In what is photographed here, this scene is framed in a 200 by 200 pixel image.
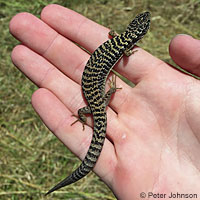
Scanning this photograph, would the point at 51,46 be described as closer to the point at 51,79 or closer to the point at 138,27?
the point at 51,79

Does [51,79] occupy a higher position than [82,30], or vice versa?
[82,30]

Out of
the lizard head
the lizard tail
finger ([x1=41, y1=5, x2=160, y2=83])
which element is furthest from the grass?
finger ([x1=41, y1=5, x2=160, y2=83])

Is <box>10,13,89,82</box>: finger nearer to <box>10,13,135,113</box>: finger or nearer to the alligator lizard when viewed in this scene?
<box>10,13,135,113</box>: finger

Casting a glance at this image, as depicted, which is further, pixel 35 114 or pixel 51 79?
pixel 35 114

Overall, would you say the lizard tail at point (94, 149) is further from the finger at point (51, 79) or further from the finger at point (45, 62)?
the finger at point (45, 62)

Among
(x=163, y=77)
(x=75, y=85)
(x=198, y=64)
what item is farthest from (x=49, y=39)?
(x=198, y=64)

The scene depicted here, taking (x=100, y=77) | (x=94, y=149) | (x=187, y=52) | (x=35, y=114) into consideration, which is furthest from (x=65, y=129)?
(x=187, y=52)

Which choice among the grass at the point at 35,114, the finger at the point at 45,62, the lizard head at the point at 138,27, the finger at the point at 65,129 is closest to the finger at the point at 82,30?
the finger at the point at 45,62
